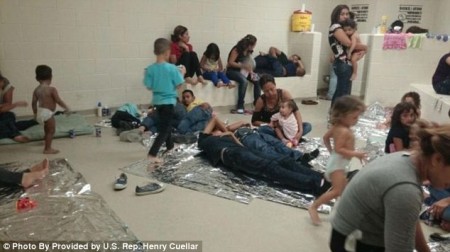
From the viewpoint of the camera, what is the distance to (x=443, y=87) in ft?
15.7

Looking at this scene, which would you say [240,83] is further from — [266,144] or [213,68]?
[266,144]

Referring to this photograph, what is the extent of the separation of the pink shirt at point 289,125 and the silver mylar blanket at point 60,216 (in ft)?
6.54

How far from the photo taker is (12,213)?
7.65 ft

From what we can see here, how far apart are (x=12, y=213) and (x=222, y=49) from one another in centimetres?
443

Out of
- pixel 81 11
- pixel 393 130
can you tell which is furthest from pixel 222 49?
pixel 393 130

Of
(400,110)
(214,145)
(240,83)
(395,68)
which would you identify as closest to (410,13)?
(395,68)

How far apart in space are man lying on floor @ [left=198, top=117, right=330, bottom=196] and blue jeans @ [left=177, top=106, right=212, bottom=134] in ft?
2.66

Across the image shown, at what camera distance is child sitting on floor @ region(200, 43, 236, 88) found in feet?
18.4

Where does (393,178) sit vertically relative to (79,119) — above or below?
above

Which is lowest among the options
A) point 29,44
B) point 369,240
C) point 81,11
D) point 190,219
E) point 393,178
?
point 190,219

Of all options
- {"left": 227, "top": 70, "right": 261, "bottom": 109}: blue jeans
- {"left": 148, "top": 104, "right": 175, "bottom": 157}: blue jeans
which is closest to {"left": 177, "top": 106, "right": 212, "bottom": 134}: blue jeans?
{"left": 148, "top": 104, "right": 175, "bottom": 157}: blue jeans

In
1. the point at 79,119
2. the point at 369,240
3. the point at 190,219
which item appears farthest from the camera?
the point at 79,119

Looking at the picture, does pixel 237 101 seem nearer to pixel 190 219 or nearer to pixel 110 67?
pixel 110 67

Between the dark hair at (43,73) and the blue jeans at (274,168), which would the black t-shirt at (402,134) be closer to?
the blue jeans at (274,168)
